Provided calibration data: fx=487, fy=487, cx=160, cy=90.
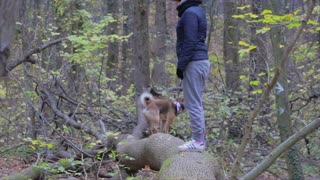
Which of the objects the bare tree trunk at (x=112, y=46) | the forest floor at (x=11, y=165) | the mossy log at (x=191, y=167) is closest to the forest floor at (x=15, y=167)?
the forest floor at (x=11, y=165)

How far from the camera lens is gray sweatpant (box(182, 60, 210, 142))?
652 cm

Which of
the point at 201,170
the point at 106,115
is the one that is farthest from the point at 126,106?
the point at 201,170

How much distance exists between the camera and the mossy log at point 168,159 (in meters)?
5.60

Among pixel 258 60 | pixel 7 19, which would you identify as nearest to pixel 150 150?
pixel 7 19

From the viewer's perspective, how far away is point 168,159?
6129 mm

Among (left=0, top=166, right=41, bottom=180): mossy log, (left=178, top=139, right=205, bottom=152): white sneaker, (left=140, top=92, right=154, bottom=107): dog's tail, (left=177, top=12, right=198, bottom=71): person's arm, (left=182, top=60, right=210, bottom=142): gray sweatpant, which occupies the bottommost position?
(left=0, top=166, right=41, bottom=180): mossy log

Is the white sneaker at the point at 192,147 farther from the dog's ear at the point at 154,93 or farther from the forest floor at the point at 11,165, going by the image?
the forest floor at the point at 11,165

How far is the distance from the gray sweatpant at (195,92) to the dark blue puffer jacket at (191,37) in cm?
9

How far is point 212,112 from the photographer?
33.6 feet

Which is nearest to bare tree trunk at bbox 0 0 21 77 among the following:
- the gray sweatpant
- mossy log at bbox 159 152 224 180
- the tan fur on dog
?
mossy log at bbox 159 152 224 180

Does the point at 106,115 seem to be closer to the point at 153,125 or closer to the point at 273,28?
the point at 153,125

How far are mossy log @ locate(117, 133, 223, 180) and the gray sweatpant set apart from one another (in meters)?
0.35

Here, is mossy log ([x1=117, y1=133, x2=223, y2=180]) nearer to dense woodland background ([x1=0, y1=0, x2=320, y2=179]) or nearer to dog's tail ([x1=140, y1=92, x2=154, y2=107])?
dense woodland background ([x1=0, y1=0, x2=320, y2=179])

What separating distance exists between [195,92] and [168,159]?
102 centimetres
